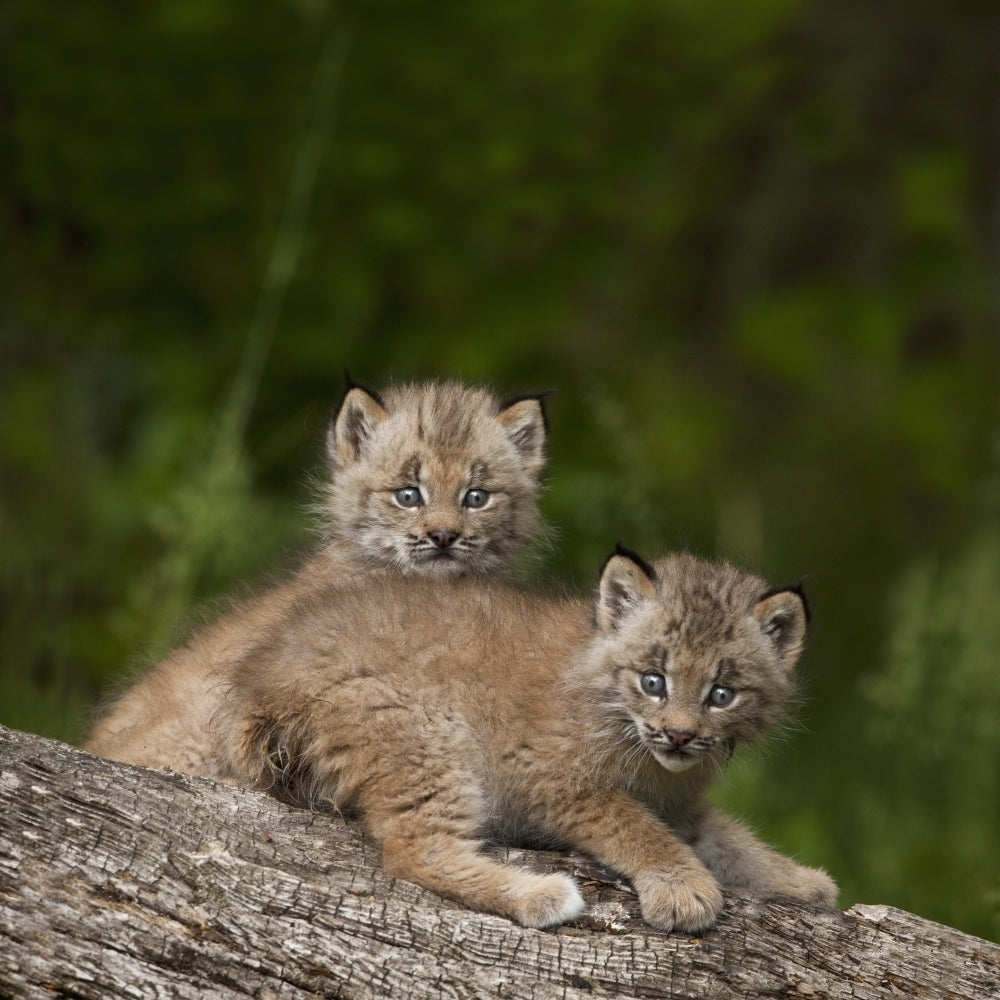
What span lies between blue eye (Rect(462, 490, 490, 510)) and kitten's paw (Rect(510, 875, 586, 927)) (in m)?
2.38

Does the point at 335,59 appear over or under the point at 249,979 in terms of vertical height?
over

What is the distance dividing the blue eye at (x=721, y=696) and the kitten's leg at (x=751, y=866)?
2.19ft

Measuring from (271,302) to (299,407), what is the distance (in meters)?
1.57

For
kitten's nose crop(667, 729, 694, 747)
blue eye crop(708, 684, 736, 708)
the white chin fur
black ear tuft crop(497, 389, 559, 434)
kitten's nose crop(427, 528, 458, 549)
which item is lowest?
the white chin fur

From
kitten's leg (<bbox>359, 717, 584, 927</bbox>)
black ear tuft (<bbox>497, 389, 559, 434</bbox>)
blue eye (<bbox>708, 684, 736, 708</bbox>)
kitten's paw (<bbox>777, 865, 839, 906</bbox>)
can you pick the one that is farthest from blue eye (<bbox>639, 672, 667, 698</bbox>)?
black ear tuft (<bbox>497, 389, 559, 434</bbox>)

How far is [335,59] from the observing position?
359 inches

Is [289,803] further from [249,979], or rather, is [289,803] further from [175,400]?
[175,400]

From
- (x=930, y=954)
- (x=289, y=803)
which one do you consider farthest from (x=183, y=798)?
(x=930, y=954)

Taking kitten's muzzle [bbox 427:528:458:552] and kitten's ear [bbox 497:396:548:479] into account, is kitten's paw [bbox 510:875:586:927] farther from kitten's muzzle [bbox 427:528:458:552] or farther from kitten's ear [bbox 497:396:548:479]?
kitten's ear [bbox 497:396:548:479]

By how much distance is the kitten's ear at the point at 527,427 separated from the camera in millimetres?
7410

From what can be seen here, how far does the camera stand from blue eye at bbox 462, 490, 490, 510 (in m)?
6.96

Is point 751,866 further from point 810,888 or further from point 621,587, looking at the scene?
point 621,587

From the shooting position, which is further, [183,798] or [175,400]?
[175,400]

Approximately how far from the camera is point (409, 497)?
6938mm
